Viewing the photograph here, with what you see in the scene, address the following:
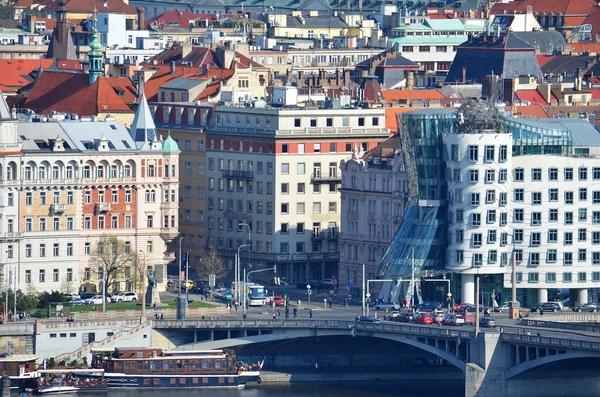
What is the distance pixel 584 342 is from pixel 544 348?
4469 mm

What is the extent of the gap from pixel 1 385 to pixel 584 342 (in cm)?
3291

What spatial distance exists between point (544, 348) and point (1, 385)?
30.7 m

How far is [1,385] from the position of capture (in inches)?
7825

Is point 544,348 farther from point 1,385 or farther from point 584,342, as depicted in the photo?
point 1,385

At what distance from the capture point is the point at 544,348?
198 m

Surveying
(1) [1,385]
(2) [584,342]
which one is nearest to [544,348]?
(2) [584,342]

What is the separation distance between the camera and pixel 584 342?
638ft
